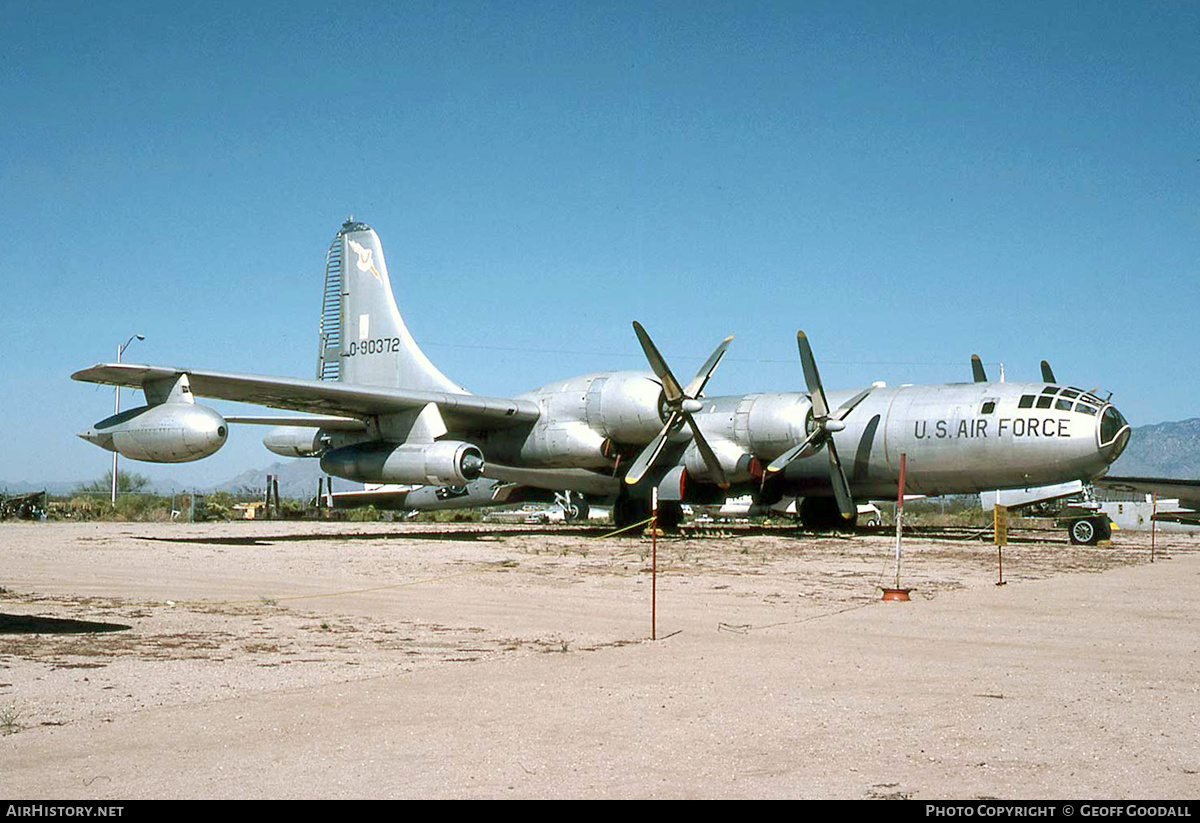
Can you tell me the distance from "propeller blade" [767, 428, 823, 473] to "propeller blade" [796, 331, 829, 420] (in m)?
0.45

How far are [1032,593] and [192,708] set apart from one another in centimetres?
1092

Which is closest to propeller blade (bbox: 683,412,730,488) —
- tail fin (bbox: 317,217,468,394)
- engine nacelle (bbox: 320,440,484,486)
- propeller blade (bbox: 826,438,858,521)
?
propeller blade (bbox: 826,438,858,521)

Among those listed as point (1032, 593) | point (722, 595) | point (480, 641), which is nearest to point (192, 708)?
point (480, 641)

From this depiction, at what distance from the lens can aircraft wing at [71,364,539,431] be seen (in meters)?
21.4

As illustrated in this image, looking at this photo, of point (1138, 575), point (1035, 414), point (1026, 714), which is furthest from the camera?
point (1035, 414)

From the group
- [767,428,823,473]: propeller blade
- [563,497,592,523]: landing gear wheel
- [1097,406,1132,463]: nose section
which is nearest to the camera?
[1097,406,1132,463]: nose section

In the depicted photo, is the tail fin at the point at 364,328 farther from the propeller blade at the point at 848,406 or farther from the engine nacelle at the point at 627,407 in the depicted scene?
the propeller blade at the point at 848,406

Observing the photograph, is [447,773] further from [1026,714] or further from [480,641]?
[480,641]

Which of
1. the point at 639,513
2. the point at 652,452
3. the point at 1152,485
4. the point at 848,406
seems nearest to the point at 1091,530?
the point at 848,406

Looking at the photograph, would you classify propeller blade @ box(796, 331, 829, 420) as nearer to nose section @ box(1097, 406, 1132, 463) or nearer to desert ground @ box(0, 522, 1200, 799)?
nose section @ box(1097, 406, 1132, 463)

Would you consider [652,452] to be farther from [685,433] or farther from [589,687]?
[589,687]

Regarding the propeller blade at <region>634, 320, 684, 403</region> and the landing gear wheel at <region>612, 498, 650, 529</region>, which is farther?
the landing gear wheel at <region>612, 498, 650, 529</region>

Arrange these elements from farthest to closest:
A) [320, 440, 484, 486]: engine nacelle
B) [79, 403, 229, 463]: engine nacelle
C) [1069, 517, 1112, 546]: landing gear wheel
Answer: [1069, 517, 1112, 546]: landing gear wheel, [320, 440, 484, 486]: engine nacelle, [79, 403, 229, 463]: engine nacelle

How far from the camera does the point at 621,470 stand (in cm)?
2778
